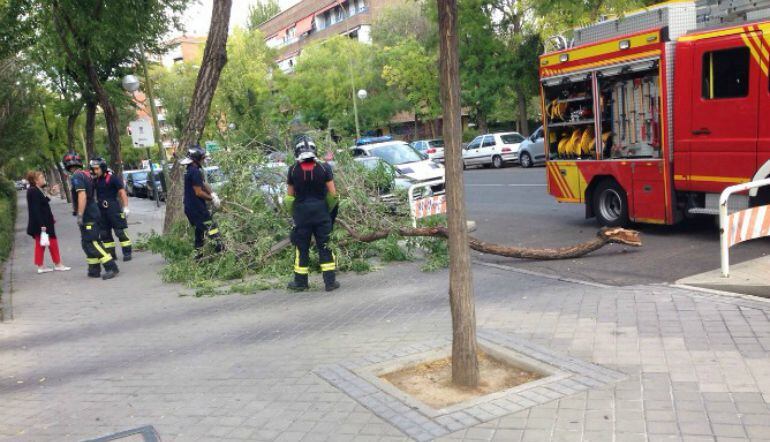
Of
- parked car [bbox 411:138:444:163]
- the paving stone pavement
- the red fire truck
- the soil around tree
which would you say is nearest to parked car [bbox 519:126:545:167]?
parked car [bbox 411:138:444:163]

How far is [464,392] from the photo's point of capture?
4.43 m

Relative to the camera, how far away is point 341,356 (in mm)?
5410

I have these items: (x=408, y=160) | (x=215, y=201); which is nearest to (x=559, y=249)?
(x=215, y=201)

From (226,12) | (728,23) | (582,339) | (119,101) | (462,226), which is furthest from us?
(119,101)

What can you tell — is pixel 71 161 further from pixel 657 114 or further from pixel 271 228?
pixel 657 114

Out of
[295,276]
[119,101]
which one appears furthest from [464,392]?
[119,101]

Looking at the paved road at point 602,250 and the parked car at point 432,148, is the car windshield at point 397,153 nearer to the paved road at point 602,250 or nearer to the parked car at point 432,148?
the paved road at point 602,250

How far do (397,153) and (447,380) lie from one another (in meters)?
11.8

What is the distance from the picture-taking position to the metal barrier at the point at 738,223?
6.50 meters

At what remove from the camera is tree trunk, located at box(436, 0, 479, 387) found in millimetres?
4227

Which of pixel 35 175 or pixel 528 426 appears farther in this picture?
pixel 35 175

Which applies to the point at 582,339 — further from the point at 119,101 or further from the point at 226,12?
the point at 119,101

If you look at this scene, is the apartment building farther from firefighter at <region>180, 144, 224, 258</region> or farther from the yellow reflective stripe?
firefighter at <region>180, 144, 224, 258</region>

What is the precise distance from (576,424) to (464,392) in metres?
0.86
